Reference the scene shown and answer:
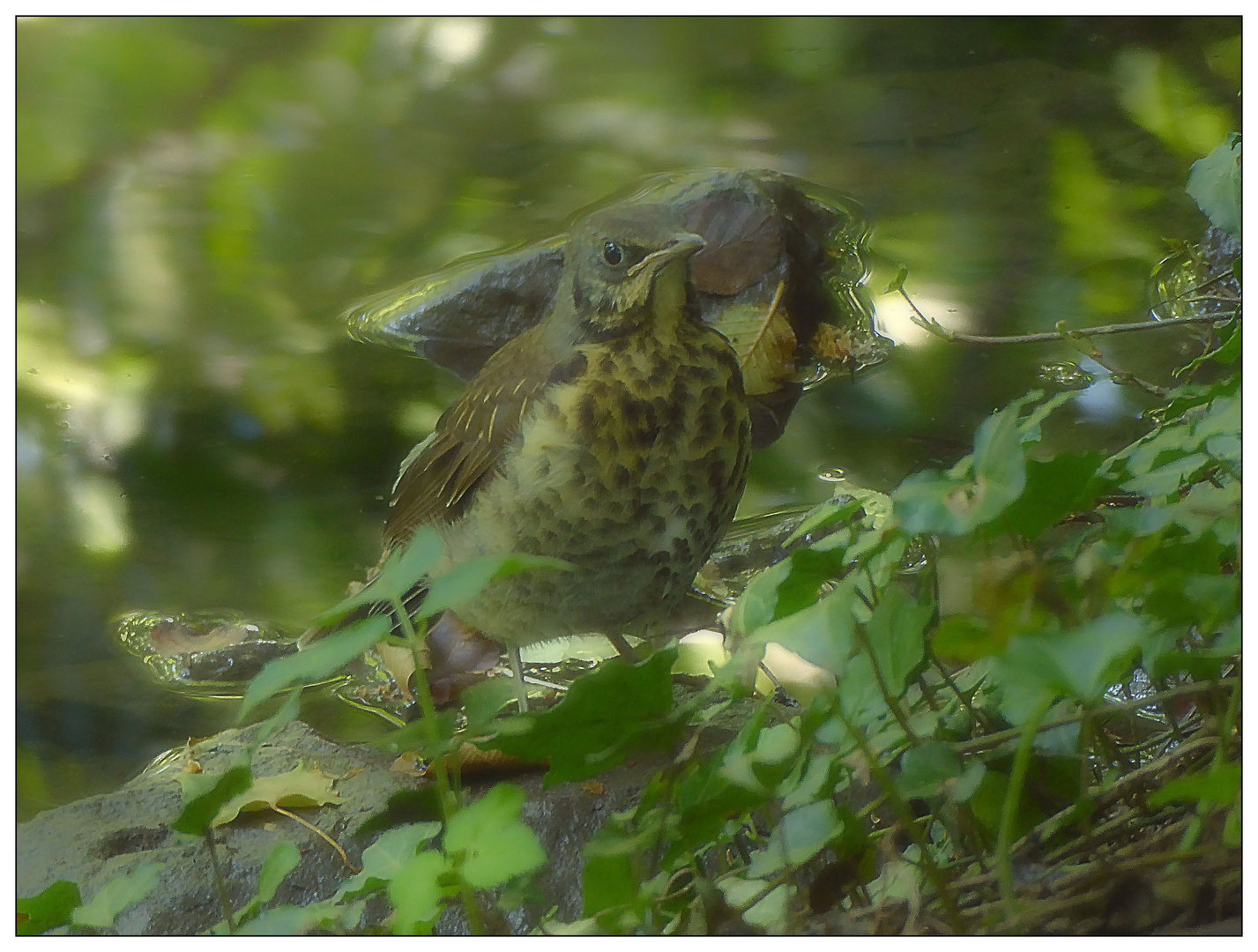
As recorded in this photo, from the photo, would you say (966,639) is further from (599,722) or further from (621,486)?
(621,486)

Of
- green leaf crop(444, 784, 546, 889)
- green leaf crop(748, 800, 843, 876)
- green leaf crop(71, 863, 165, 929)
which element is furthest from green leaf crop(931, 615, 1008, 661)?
green leaf crop(71, 863, 165, 929)

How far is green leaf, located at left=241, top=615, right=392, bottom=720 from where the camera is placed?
21.8 inches

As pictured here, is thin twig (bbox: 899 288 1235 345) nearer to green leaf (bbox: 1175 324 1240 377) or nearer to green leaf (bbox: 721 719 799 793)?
green leaf (bbox: 1175 324 1240 377)

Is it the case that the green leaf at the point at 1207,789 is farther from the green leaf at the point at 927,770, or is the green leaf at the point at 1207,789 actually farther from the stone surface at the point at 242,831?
the stone surface at the point at 242,831

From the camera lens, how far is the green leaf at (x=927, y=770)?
501 millimetres

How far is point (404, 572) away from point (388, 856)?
167 millimetres

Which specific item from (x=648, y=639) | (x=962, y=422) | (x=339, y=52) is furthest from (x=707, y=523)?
(x=339, y=52)

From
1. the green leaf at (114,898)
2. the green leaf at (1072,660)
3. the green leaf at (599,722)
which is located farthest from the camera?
the green leaf at (114,898)

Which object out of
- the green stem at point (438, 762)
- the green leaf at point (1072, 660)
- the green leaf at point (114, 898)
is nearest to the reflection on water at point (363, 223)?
the green leaf at point (114, 898)

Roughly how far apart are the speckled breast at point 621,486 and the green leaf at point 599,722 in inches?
8.9

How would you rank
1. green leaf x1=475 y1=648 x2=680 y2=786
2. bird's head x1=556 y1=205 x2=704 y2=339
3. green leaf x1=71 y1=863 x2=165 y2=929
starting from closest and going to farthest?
green leaf x1=475 y1=648 x2=680 y2=786 → green leaf x1=71 y1=863 x2=165 y2=929 → bird's head x1=556 y1=205 x2=704 y2=339

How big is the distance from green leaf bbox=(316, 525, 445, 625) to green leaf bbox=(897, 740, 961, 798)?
0.29 metres
